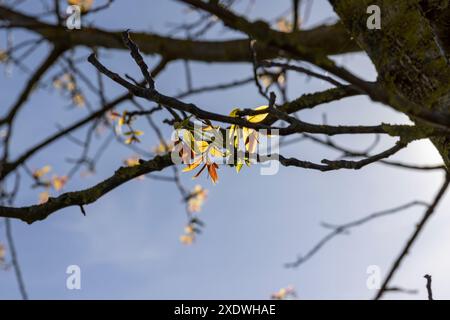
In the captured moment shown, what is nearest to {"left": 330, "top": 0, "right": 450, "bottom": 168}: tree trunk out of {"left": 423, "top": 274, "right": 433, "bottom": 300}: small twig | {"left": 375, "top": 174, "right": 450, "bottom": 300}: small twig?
{"left": 423, "top": 274, "right": 433, "bottom": 300}: small twig

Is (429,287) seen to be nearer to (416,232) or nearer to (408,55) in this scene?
(408,55)

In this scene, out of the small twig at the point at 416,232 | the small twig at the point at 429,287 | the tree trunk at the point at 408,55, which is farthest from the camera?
the small twig at the point at 416,232

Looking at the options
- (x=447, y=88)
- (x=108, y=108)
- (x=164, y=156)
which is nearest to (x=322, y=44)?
(x=108, y=108)

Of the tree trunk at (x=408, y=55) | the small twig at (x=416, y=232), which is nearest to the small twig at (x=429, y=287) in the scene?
the tree trunk at (x=408, y=55)

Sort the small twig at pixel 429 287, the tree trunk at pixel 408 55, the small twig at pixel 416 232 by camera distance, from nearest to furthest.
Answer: the tree trunk at pixel 408 55
the small twig at pixel 429 287
the small twig at pixel 416 232

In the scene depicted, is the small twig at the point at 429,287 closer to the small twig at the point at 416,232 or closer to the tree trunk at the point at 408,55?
the tree trunk at the point at 408,55

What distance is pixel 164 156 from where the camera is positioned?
167 cm

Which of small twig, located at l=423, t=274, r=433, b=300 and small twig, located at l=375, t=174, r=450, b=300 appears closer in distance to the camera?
small twig, located at l=423, t=274, r=433, b=300

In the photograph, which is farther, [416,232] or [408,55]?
[416,232]

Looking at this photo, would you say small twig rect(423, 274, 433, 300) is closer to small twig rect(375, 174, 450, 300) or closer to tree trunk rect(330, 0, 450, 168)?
tree trunk rect(330, 0, 450, 168)

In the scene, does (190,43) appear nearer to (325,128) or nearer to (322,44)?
(322,44)

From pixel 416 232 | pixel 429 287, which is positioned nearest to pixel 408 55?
pixel 429 287

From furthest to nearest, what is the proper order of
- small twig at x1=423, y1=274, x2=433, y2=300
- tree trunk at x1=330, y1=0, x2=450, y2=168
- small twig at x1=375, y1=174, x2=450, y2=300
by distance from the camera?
small twig at x1=375, y1=174, x2=450, y2=300
small twig at x1=423, y1=274, x2=433, y2=300
tree trunk at x1=330, y1=0, x2=450, y2=168
